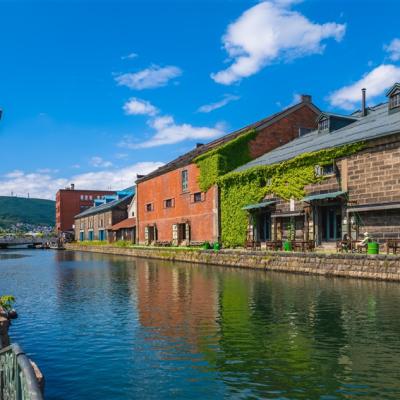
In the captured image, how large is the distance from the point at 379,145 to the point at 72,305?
18.1 meters

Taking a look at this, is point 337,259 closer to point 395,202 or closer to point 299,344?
point 395,202

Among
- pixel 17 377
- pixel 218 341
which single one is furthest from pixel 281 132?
pixel 17 377

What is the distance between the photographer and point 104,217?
81.9 m

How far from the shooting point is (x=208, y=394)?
7461 millimetres

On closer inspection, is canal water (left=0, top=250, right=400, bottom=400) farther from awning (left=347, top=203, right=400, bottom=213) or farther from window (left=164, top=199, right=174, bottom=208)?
window (left=164, top=199, right=174, bottom=208)

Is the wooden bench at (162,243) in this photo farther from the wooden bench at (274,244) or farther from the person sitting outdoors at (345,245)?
the person sitting outdoors at (345,245)

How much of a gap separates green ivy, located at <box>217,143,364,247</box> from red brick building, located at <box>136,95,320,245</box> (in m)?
1.70

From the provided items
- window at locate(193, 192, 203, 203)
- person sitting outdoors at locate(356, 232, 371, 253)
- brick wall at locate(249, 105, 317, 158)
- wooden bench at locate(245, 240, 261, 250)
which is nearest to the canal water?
person sitting outdoors at locate(356, 232, 371, 253)

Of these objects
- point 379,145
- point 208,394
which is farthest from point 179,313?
point 379,145

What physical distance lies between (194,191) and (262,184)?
39.2 feet

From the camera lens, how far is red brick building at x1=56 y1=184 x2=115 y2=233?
114438mm

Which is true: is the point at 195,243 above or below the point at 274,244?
below

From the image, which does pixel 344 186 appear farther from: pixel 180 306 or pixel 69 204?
pixel 69 204

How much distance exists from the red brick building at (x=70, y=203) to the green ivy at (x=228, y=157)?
3023 inches
